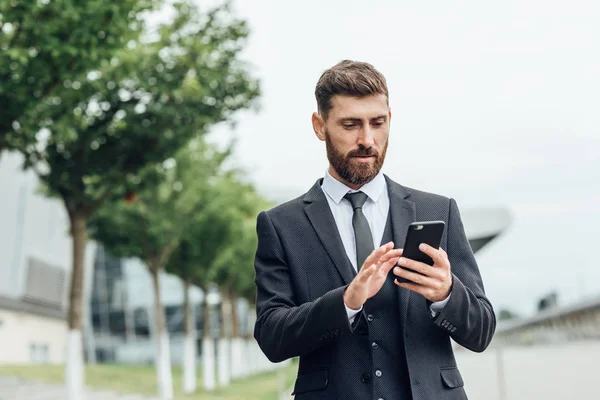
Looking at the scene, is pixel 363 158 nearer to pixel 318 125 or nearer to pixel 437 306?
pixel 318 125

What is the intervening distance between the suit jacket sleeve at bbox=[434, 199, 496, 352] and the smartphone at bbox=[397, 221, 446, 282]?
161mm

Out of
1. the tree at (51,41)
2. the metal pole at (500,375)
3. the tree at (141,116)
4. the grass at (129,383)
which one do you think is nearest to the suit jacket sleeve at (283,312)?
the metal pole at (500,375)

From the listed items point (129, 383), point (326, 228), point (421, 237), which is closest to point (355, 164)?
point (326, 228)

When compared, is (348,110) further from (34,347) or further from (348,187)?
(34,347)

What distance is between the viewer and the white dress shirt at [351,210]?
9.46 feet

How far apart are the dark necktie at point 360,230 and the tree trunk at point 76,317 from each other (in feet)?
42.7

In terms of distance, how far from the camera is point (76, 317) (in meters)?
15.1

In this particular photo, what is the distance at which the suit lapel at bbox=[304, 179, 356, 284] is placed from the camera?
2.79 meters

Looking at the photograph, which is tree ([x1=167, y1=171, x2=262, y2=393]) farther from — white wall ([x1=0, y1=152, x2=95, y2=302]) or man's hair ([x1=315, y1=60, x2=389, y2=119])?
man's hair ([x1=315, y1=60, x2=389, y2=119])

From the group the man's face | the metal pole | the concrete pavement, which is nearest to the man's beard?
the man's face

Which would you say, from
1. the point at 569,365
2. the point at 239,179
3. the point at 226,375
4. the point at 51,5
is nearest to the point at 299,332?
the point at 569,365

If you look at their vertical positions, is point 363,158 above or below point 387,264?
above

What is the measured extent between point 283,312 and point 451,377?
61 centimetres

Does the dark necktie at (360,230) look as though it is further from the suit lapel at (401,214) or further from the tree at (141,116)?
the tree at (141,116)
